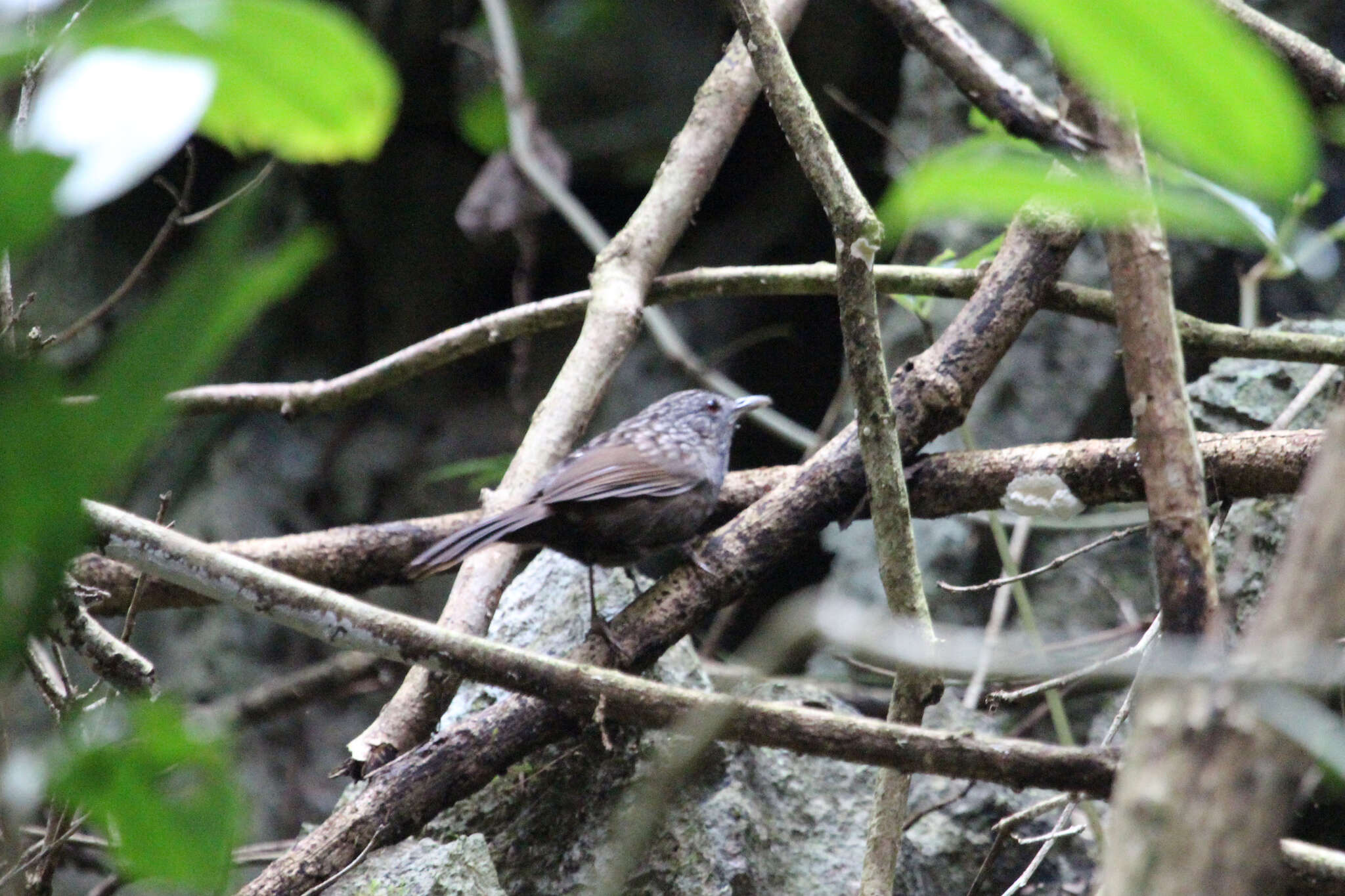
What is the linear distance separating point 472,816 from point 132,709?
7.45 feet

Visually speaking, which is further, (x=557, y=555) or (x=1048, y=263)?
Answer: (x=557, y=555)

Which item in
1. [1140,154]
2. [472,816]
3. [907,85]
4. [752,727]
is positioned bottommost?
[472,816]

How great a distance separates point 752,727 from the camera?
200cm

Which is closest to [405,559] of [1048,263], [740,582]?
[740,582]

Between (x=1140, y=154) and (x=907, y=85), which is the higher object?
(x=1140, y=154)

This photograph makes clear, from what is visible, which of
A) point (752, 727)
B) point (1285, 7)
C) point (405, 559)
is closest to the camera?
point (752, 727)

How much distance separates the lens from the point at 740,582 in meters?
2.86

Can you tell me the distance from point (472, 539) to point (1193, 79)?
2.51 metres

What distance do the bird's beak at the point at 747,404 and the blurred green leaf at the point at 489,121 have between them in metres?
2.61

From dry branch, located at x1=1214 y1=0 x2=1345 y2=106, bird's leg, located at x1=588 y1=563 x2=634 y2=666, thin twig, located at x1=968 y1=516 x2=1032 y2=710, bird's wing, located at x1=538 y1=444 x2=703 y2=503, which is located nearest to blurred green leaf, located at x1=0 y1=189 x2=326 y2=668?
bird's leg, located at x1=588 y1=563 x2=634 y2=666

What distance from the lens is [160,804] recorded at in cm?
72

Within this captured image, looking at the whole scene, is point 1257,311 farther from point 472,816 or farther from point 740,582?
point 472,816

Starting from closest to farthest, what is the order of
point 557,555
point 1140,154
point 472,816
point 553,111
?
point 1140,154
point 472,816
point 557,555
point 553,111

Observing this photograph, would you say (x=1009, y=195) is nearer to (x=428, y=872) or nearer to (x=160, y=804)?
(x=160, y=804)
